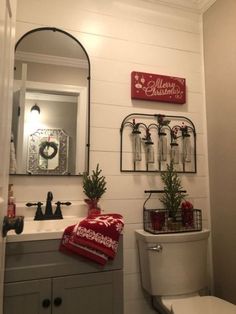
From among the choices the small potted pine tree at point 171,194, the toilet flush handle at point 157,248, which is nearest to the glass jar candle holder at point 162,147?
the small potted pine tree at point 171,194

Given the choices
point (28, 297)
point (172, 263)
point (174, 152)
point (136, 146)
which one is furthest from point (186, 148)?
point (28, 297)

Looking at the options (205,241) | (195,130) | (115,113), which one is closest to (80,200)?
(115,113)

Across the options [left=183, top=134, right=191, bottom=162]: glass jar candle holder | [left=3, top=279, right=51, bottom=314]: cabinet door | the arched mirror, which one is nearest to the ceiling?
the arched mirror

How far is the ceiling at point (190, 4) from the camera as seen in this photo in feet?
6.25

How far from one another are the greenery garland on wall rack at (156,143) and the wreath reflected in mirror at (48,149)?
43 centimetres

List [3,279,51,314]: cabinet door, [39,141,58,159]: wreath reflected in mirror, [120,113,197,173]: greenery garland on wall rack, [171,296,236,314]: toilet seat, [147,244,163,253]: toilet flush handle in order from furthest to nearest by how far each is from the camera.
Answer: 1. [120,113,197,173]: greenery garland on wall rack
2. [39,141,58,159]: wreath reflected in mirror
3. [147,244,163,253]: toilet flush handle
4. [171,296,236,314]: toilet seat
5. [3,279,51,314]: cabinet door

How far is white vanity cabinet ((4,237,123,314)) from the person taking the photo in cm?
107

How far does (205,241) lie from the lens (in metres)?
1.57

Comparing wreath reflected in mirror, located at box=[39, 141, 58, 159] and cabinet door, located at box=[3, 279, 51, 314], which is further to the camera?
wreath reflected in mirror, located at box=[39, 141, 58, 159]

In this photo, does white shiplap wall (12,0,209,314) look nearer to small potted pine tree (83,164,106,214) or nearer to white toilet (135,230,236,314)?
small potted pine tree (83,164,106,214)

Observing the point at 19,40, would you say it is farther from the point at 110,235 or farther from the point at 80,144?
the point at 110,235

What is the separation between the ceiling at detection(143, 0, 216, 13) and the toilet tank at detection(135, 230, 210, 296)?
1654 mm

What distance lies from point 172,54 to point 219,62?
0.34m

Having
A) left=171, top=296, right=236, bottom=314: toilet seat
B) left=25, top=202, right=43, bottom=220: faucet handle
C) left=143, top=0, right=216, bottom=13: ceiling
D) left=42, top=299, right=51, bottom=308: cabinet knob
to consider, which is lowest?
left=171, top=296, right=236, bottom=314: toilet seat
